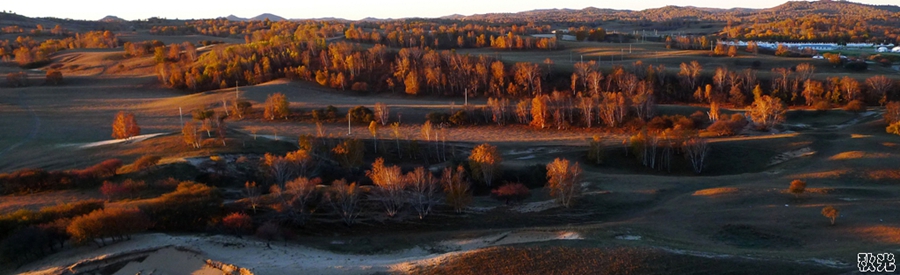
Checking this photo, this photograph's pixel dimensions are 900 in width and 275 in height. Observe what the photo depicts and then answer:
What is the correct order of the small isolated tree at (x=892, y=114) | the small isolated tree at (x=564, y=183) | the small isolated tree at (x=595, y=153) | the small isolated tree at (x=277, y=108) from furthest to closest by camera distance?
1. the small isolated tree at (x=277, y=108)
2. the small isolated tree at (x=892, y=114)
3. the small isolated tree at (x=595, y=153)
4. the small isolated tree at (x=564, y=183)

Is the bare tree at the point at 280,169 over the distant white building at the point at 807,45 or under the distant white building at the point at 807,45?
under

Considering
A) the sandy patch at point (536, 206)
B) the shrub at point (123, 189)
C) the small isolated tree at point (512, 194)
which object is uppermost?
the shrub at point (123, 189)

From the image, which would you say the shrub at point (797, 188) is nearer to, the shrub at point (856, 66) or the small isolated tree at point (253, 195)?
the small isolated tree at point (253, 195)

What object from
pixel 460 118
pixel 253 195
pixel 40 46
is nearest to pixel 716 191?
pixel 253 195

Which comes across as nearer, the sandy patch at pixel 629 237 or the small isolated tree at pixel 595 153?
the sandy patch at pixel 629 237

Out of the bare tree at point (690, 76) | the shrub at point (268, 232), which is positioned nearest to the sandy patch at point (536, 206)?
the shrub at point (268, 232)

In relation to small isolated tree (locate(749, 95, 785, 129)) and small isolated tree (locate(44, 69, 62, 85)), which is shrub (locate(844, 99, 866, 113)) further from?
small isolated tree (locate(44, 69, 62, 85))

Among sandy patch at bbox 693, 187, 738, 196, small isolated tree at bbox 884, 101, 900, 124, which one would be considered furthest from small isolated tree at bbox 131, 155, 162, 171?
small isolated tree at bbox 884, 101, 900, 124

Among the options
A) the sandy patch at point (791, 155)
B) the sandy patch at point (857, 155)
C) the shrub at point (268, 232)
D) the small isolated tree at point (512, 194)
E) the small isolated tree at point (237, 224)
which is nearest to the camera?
the shrub at point (268, 232)
